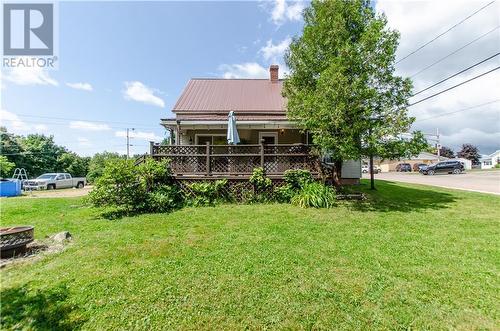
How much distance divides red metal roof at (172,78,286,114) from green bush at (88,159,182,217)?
19.2ft

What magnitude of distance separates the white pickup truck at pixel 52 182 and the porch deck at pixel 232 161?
18.3 m

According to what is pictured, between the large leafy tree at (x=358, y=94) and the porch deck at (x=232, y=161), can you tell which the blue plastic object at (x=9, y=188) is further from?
the large leafy tree at (x=358, y=94)

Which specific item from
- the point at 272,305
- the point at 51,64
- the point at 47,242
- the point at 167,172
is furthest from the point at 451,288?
the point at 51,64

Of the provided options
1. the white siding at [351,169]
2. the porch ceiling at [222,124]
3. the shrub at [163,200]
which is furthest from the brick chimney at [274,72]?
the shrub at [163,200]

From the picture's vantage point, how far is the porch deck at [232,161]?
30.5 ft

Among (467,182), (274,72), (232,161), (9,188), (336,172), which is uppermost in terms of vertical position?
(274,72)

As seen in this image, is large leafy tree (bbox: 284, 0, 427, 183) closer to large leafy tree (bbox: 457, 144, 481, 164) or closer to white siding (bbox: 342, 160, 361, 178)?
white siding (bbox: 342, 160, 361, 178)

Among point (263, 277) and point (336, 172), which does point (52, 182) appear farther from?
point (263, 277)

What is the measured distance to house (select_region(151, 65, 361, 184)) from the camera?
9.38 metres

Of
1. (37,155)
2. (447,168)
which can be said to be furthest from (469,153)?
(37,155)

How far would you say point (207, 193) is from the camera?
887cm

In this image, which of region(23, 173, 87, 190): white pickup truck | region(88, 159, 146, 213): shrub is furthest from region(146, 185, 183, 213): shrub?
region(23, 173, 87, 190): white pickup truck

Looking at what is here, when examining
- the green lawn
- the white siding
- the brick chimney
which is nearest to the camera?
the green lawn

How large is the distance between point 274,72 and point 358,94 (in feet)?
34.2
